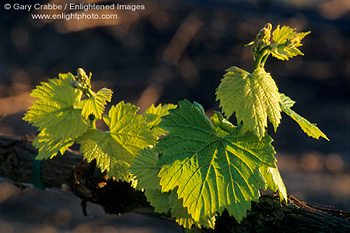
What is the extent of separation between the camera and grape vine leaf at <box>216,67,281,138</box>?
933 mm

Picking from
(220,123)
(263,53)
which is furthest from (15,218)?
(263,53)

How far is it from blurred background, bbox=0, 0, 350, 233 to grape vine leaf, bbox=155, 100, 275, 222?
3359 millimetres

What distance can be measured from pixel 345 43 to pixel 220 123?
17.7 ft

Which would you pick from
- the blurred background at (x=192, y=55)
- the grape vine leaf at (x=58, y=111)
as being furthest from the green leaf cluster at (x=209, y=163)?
the blurred background at (x=192, y=55)

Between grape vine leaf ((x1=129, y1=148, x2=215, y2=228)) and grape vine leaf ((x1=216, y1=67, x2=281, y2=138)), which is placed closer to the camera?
grape vine leaf ((x1=216, y1=67, x2=281, y2=138))

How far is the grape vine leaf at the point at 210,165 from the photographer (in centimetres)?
98

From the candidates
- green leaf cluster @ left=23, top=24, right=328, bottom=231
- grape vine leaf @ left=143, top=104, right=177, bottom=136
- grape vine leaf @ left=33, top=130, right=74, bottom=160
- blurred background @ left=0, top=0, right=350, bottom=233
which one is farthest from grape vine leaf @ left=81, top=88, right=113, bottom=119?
blurred background @ left=0, top=0, right=350, bottom=233

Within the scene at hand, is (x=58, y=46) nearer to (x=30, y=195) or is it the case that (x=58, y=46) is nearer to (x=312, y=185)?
(x=30, y=195)

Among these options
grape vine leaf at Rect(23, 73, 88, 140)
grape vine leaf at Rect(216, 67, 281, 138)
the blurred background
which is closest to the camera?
grape vine leaf at Rect(216, 67, 281, 138)

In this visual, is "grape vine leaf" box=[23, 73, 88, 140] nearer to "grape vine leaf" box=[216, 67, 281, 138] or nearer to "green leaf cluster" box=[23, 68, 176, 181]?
"green leaf cluster" box=[23, 68, 176, 181]

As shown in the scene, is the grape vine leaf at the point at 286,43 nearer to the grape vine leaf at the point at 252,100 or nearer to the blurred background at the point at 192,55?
the grape vine leaf at the point at 252,100

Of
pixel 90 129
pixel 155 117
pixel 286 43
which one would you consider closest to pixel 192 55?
pixel 155 117

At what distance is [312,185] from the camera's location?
3.88 meters

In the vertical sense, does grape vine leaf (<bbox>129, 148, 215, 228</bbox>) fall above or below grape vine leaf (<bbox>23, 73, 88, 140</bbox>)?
below
